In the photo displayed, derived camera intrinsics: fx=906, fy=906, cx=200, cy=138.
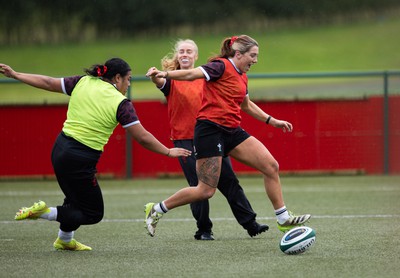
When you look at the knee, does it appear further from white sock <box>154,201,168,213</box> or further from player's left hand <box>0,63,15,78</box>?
player's left hand <box>0,63,15,78</box>

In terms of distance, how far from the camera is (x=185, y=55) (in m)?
9.29

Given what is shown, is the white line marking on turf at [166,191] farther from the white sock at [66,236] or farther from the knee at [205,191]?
the white sock at [66,236]

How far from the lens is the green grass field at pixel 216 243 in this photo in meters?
7.23

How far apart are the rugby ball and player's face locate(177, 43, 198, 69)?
89.1 inches

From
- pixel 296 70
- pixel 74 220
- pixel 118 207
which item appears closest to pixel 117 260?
pixel 74 220

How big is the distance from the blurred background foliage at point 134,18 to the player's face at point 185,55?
122ft

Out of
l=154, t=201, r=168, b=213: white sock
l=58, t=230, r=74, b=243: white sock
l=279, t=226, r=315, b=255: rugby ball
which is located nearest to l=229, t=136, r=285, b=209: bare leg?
l=279, t=226, r=315, b=255: rugby ball

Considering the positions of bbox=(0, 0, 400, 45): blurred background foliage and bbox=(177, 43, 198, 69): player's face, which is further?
bbox=(0, 0, 400, 45): blurred background foliage

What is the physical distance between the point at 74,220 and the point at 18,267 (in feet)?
2.81

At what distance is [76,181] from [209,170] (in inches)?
50.5

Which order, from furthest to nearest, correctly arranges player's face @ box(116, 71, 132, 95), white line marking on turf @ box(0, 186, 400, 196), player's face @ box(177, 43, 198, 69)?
white line marking on turf @ box(0, 186, 400, 196) → player's face @ box(177, 43, 198, 69) → player's face @ box(116, 71, 132, 95)

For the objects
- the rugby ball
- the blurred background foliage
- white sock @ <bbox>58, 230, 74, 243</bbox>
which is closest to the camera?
the rugby ball

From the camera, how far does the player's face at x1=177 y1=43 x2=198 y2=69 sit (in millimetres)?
9289

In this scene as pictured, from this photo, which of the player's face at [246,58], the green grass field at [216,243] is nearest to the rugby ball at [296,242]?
the green grass field at [216,243]
